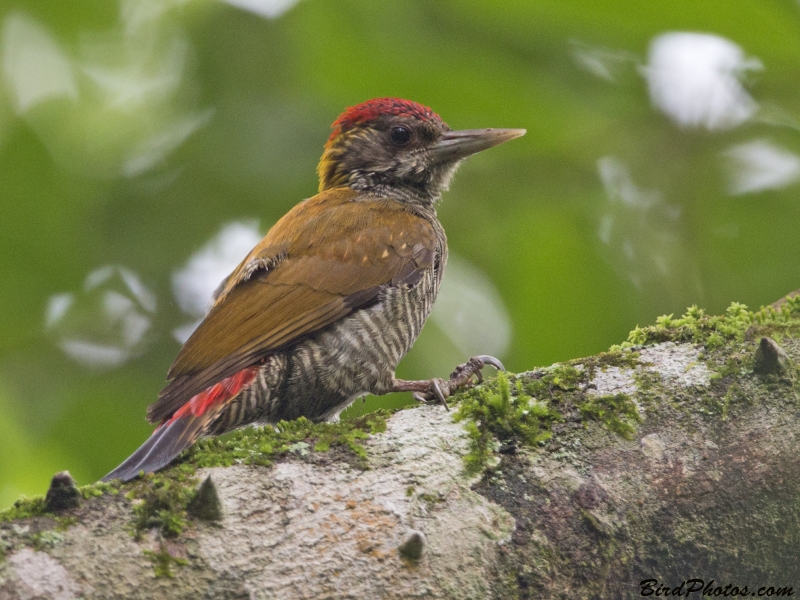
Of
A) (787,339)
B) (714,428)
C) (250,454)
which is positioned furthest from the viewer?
(787,339)

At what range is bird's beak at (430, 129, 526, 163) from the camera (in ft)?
13.0

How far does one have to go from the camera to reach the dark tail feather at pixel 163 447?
2176 mm

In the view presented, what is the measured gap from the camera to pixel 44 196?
3.91 meters

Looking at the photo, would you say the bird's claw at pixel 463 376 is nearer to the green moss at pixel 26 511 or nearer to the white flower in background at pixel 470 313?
the white flower in background at pixel 470 313

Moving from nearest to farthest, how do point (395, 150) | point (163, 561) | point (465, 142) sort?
point (163, 561), point (465, 142), point (395, 150)

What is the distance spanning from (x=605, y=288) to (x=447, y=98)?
3.68 feet

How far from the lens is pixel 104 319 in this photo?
444 centimetres

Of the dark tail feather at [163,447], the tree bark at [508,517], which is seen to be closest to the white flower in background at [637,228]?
the tree bark at [508,517]

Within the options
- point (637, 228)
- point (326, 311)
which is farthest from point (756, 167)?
point (326, 311)

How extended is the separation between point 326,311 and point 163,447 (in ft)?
3.78

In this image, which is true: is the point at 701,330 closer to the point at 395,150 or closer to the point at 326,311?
the point at 326,311

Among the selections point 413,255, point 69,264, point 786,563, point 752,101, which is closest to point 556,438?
point 786,563

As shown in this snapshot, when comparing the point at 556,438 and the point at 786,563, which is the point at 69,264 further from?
the point at 786,563

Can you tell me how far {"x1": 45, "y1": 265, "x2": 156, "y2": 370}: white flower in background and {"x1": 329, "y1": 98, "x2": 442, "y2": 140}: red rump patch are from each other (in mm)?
1357
